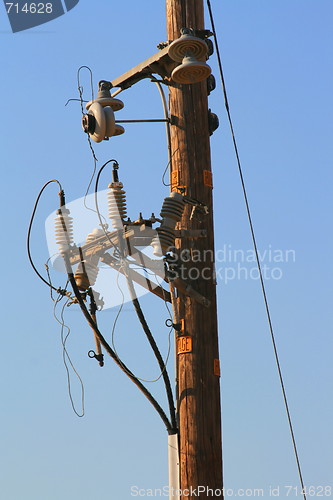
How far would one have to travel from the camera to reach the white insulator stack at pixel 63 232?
838 cm

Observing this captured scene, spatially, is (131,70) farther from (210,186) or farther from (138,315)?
(138,315)

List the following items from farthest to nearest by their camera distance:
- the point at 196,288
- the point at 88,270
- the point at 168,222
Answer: the point at 88,270
the point at 196,288
the point at 168,222

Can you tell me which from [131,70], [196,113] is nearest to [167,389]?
[196,113]

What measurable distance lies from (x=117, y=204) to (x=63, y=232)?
549 mm

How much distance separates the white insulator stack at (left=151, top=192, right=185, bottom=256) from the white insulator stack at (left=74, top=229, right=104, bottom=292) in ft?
1.91

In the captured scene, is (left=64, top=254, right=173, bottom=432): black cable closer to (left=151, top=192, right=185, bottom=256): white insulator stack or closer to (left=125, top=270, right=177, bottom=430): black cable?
(left=125, top=270, right=177, bottom=430): black cable

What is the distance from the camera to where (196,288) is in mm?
8219

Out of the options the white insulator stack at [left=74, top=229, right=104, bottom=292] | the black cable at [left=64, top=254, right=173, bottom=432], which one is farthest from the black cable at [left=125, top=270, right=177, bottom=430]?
the white insulator stack at [left=74, top=229, right=104, bottom=292]

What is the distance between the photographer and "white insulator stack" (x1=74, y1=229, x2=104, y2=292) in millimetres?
8273

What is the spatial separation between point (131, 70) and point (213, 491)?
3.82m

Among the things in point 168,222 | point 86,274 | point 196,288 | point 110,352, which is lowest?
point 110,352

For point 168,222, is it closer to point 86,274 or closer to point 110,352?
point 86,274

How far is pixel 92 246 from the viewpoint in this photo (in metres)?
8.30

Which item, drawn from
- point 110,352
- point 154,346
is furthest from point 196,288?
point 110,352
